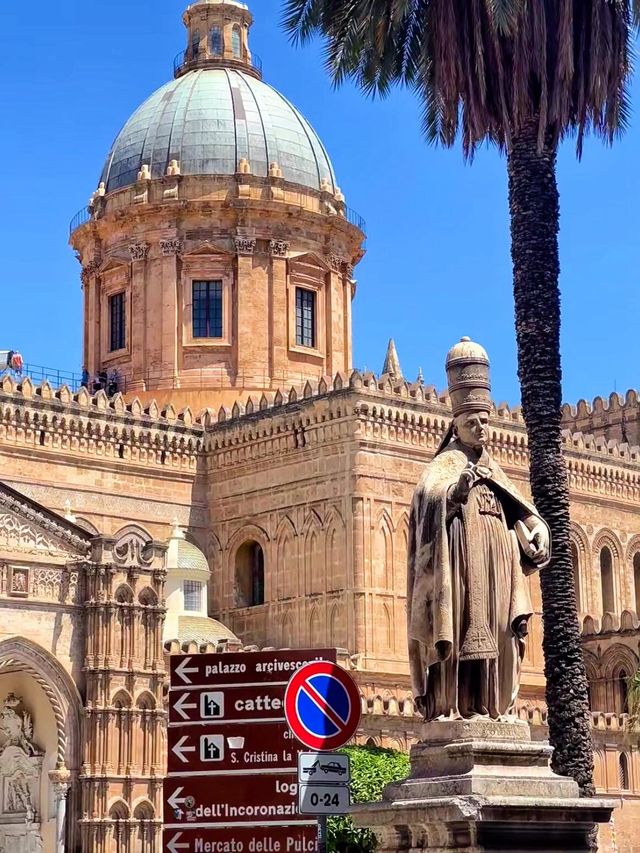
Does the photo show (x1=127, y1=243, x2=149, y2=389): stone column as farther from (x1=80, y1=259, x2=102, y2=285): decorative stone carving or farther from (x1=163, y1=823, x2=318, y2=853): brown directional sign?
(x1=163, y1=823, x2=318, y2=853): brown directional sign

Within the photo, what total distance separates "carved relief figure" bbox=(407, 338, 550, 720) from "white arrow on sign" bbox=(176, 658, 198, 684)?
3.80 feet

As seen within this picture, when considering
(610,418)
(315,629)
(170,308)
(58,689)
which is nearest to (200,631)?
(315,629)

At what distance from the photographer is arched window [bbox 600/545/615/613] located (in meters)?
47.2

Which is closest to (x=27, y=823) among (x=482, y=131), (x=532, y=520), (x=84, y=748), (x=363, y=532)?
(x=84, y=748)

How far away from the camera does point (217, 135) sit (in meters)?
48.8

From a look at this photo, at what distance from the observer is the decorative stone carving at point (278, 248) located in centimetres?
4831

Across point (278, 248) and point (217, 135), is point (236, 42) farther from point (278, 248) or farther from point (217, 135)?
point (278, 248)

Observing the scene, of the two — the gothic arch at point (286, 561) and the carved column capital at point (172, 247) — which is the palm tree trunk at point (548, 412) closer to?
the gothic arch at point (286, 561)

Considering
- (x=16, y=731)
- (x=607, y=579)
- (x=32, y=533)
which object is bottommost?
(x=16, y=731)

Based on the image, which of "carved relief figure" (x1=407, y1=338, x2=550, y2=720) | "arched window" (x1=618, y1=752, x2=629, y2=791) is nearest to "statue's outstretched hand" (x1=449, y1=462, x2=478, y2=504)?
"carved relief figure" (x1=407, y1=338, x2=550, y2=720)

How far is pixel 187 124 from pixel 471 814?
141 feet

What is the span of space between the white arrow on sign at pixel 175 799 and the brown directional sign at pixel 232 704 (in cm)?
35

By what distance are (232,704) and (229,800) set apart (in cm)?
49

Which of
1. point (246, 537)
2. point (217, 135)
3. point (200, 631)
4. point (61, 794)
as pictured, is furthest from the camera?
point (217, 135)
